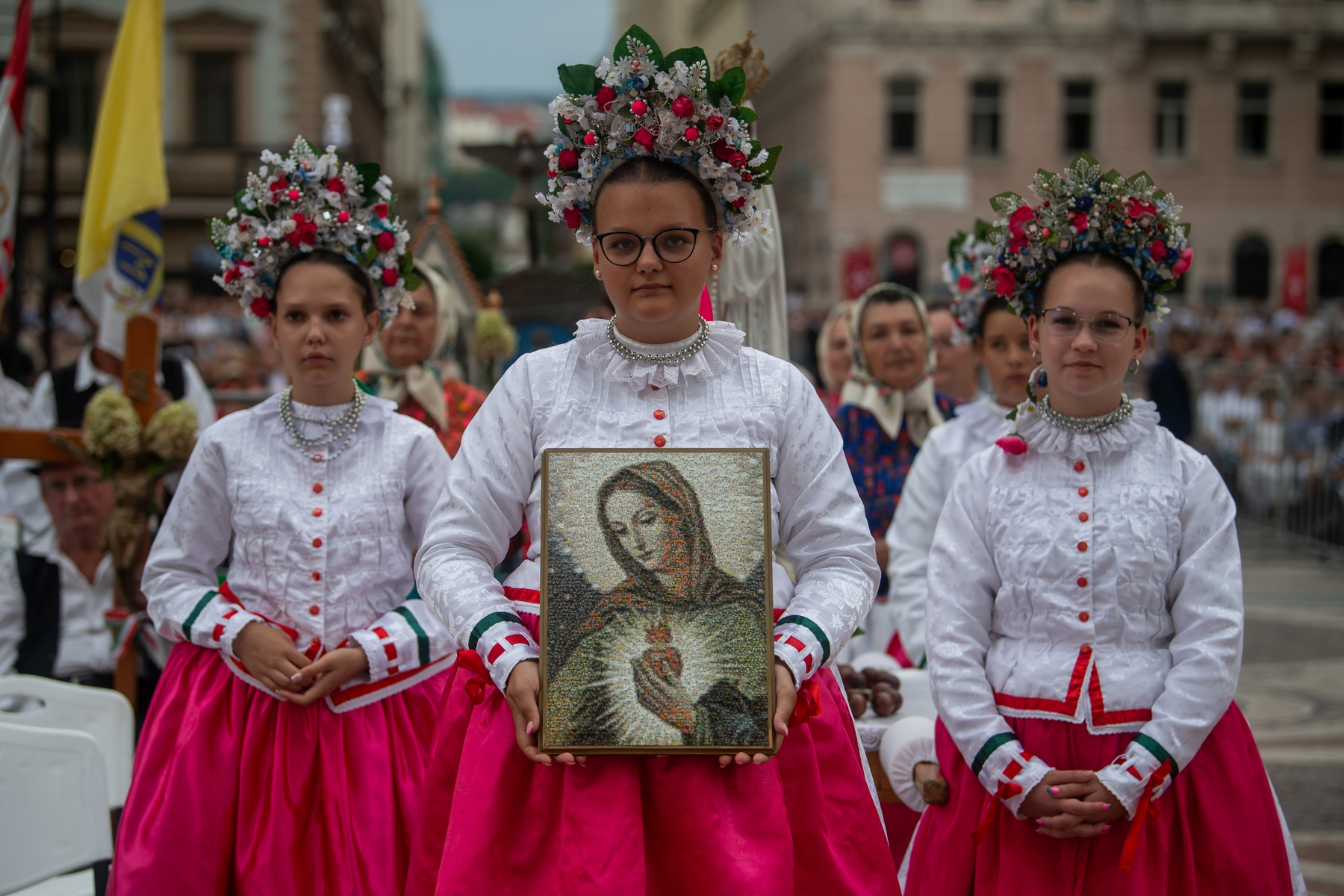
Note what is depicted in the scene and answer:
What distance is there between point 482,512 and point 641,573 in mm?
437

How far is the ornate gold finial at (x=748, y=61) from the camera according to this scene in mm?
3912

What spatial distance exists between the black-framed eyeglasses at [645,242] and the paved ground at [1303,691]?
3610 millimetres

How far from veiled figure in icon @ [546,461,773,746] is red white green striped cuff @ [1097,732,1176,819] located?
3.50 ft

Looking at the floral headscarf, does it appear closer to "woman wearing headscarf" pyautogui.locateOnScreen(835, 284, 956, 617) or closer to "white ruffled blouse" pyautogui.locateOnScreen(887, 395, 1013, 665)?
"woman wearing headscarf" pyautogui.locateOnScreen(835, 284, 956, 617)

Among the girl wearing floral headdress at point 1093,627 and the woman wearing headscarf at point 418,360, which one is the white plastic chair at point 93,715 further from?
the girl wearing floral headdress at point 1093,627

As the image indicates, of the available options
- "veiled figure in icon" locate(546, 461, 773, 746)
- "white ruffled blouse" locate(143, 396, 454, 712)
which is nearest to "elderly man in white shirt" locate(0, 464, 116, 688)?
"white ruffled blouse" locate(143, 396, 454, 712)

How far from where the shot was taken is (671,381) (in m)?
2.62

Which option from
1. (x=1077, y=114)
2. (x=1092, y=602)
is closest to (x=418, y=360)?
(x=1092, y=602)

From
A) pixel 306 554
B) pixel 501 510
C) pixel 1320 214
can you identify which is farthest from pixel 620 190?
pixel 1320 214

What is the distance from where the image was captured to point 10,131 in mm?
5715

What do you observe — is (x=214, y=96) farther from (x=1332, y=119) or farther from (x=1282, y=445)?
(x=1332, y=119)

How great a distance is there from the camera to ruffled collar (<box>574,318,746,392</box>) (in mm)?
2621

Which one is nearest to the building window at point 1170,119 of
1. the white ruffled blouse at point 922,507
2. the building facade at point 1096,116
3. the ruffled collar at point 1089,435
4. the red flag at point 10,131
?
the building facade at point 1096,116

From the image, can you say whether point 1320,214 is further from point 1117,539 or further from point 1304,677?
point 1117,539
